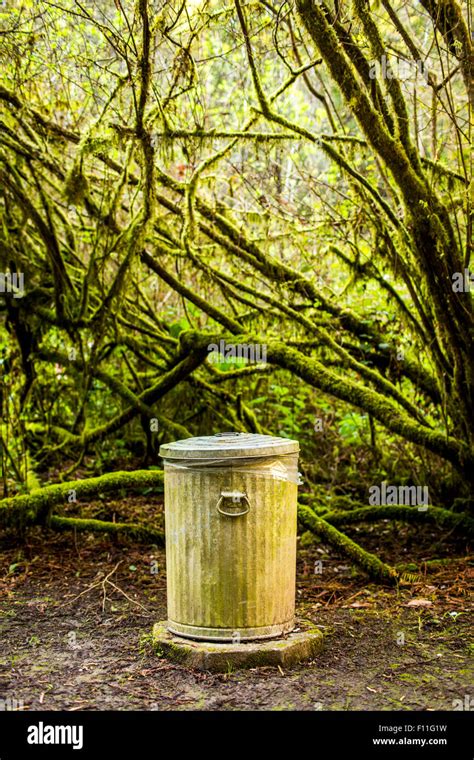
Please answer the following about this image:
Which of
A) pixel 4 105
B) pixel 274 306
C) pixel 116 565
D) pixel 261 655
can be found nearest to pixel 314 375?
pixel 274 306

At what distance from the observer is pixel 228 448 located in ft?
13.5

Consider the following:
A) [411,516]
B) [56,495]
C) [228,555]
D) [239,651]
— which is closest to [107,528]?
[56,495]

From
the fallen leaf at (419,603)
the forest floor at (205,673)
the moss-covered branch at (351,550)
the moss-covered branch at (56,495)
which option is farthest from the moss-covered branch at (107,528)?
the fallen leaf at (419,603)

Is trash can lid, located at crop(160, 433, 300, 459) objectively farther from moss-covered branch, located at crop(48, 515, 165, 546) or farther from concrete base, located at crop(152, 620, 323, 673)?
moss-covered branch, located at crop(48, 515, 165, 546)

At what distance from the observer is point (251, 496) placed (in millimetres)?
4164

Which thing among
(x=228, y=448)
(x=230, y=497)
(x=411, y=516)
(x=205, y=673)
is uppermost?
(x=228, y=448)

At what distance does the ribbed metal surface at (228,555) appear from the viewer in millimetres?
4152

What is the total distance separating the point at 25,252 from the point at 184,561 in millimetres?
4431

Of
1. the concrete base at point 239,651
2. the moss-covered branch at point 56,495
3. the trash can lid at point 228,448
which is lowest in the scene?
the concrete base at point 239,651

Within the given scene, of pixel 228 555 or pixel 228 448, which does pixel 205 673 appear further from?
pixel 228 448

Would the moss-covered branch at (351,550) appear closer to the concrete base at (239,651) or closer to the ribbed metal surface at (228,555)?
the concrete base at (239,651)

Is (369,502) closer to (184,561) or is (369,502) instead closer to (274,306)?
(274,306)

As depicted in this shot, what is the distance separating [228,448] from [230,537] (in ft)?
1.57

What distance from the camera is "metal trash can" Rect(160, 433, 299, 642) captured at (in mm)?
4145
